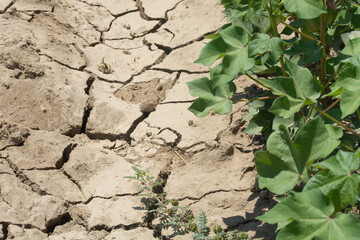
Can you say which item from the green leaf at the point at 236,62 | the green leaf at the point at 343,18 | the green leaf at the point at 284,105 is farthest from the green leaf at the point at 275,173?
the green leaf at the point at 343,18

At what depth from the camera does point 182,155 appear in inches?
107

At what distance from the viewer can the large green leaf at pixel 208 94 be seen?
6.58 ft

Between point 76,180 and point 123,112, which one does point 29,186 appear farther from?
point 123,112

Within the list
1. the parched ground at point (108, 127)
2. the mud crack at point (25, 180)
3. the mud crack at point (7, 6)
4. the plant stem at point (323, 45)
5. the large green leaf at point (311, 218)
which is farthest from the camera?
the mud crack at point (7, 6)

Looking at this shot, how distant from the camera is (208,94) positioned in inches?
80.1

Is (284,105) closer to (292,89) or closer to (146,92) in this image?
(292,89)

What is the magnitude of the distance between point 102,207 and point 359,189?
4.84ft

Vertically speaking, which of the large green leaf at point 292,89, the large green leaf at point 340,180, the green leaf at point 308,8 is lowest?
the large green leaf at point 340,180

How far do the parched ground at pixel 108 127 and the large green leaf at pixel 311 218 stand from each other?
2.76 feet

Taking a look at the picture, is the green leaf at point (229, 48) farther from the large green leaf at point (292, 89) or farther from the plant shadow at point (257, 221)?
the plant shadow at point (257, 221)

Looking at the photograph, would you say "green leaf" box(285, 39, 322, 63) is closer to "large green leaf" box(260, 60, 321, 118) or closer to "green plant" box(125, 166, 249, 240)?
"large green leaf" box(260, 60, 321, 118)

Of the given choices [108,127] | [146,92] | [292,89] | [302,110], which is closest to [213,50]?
[292,89]

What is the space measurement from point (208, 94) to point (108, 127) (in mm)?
1118

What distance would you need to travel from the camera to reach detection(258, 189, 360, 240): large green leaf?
4.16 ft
